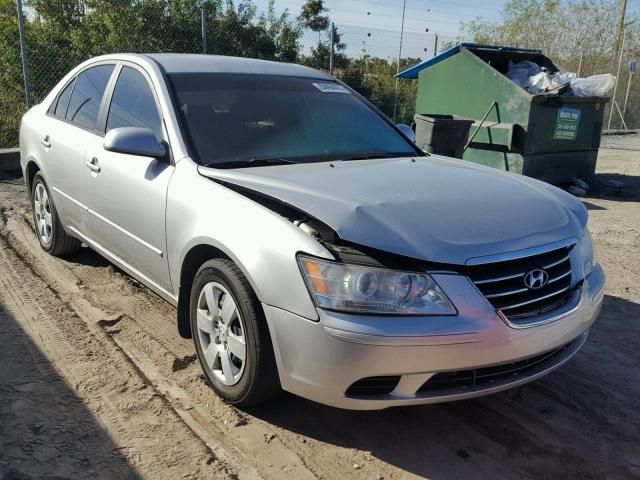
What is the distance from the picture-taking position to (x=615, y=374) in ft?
11.0

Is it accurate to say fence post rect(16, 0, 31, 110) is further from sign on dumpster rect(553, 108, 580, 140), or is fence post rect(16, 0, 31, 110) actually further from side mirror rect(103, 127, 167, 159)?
sign on dumpster rect(553, 108, 580, 140)

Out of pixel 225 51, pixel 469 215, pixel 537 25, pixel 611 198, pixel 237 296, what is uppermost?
pixel 537 25

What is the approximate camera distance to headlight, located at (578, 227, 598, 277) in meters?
2.84

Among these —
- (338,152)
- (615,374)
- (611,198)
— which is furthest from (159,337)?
(611,198)

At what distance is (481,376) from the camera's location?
2.44m

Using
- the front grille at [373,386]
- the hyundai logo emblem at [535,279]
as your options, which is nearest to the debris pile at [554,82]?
the hyundai logo emblem at [535,279]

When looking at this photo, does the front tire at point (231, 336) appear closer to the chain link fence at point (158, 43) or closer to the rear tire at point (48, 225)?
the rear tire at point (48, 225)

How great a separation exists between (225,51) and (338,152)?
9203 mm

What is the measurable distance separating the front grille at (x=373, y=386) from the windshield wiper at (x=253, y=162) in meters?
1.36

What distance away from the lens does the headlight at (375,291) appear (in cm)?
228

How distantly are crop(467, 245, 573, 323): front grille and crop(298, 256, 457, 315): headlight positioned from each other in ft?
0.68

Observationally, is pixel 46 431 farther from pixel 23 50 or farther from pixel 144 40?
pixel 144 40

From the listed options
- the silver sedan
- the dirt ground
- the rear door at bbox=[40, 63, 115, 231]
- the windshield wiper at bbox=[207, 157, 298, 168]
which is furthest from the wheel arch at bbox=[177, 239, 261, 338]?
the rear door at bbox=[40, 63, 115, 231]

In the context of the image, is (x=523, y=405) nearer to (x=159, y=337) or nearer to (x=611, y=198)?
(x=159, y=337)
